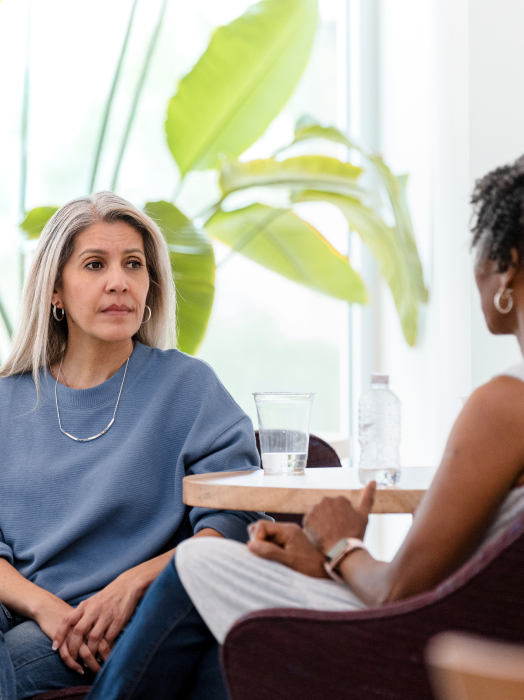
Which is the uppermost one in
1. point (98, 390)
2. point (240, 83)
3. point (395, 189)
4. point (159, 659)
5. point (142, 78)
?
point (142, 78)

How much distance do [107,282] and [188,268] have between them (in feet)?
2.51

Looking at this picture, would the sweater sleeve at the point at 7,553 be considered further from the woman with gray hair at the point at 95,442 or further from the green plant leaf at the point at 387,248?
the green plant leaf at the point at 387,248

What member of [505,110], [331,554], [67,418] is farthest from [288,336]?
[331,554]

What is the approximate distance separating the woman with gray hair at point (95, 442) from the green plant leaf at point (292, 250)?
3.55ft

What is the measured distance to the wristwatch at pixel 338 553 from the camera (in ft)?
3.42

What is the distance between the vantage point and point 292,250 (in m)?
2.98

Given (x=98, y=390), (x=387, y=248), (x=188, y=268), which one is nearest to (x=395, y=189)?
(x=387, y=248)

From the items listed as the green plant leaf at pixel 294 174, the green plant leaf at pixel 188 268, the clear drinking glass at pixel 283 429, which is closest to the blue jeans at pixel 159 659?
the clear drinking glass at pixel 283 429

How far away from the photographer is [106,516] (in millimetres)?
1524

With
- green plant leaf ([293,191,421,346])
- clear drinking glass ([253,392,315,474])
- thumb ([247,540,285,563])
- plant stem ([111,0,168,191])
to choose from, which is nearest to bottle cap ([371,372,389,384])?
clear drinking glass ([253,392,315,474])

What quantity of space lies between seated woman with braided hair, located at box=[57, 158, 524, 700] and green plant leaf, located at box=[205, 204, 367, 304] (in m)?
1.83

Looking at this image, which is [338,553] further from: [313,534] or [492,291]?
[492,291]

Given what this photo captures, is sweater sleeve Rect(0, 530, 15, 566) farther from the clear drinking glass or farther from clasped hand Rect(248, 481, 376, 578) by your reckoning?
clasped hand Rect(248, 481, 376, 578)

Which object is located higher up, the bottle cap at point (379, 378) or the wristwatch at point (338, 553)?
the bottle cap at point (379, 378)
